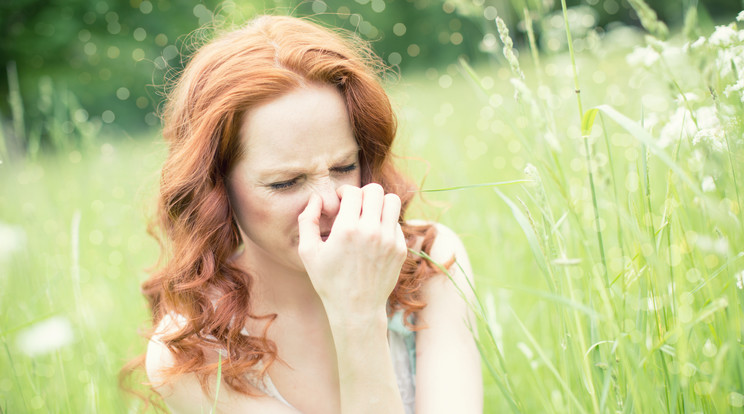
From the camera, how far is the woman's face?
1469mm

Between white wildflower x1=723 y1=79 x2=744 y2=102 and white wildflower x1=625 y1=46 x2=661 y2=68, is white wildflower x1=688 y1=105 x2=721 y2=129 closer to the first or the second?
white wildflower x1=723 y1=79 x2=744 y2=102

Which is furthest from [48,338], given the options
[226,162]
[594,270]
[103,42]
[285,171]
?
[103,42]

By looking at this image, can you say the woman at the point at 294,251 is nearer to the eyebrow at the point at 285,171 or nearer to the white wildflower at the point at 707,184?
the eyebrow at the point at 285,171

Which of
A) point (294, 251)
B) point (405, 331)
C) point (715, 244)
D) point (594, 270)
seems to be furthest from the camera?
point (405, 331)

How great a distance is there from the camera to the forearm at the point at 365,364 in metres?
1.35

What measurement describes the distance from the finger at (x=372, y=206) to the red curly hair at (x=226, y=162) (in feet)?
1.02

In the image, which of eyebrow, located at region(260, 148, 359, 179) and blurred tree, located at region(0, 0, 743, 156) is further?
blurred tree, located at region(0, 0, 743, 156)

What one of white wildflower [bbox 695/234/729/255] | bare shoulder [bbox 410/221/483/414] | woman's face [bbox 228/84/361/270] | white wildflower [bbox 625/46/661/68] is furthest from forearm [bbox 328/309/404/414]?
white wildflower [bbox 625/46/661/68]

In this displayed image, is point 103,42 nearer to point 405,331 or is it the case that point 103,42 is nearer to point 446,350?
point 405,331

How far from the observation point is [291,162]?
146cm

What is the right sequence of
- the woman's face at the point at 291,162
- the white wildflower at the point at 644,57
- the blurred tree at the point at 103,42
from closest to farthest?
1. the white wildflower at the point at 644,57
2. the woman's face at the point at 291,162
3. the blurred tree at the point at 103,42

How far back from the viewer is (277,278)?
184cm

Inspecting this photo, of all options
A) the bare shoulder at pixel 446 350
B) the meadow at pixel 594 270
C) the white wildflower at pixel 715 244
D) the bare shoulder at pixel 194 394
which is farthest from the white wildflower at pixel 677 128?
the bare shoulder at pixel 194 394

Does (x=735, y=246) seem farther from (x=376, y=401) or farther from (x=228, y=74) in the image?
(x=228, y=74)
